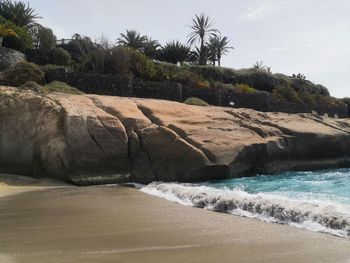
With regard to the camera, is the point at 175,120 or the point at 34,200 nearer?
the point at 34,200

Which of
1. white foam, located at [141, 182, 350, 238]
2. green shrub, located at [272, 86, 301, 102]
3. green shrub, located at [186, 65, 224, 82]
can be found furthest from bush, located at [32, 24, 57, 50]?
white foam, located at [141, 182, 350, 238]

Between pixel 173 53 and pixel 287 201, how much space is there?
1331 inches

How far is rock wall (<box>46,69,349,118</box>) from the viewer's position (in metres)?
22.1

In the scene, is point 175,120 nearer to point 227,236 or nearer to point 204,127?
point 204,127

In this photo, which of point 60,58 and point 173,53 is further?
point 173,53

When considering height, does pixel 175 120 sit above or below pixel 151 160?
above

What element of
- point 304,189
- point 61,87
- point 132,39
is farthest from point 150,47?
point 304,189

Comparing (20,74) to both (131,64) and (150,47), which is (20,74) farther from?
(150,47)

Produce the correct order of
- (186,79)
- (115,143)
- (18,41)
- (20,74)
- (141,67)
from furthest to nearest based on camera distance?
(186,79), (141,67), (18,41), (20,74), (115,143)

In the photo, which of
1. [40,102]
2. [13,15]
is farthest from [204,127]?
[13,15]

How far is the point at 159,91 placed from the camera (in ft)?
79.5

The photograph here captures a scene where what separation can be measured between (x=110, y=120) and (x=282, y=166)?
6349mm

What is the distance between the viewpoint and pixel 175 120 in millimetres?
15070

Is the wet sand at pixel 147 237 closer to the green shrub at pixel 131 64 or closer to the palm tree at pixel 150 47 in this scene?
the green shrub at pixel 131 64
